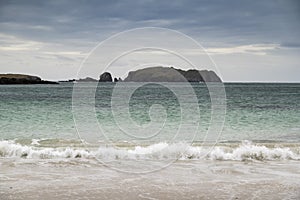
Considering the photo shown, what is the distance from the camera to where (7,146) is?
429 inches

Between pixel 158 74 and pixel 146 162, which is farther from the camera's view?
pixel 146 162

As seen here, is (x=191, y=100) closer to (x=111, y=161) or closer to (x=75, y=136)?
(x=75, y=136)

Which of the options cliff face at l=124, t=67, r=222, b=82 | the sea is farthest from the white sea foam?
cliff face at l=124, t=67, r=222, b=82

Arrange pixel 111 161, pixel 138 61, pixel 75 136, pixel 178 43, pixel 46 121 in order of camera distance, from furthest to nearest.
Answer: pixel 46 121
pixel 75 136
pixel 111 161
pixel 138 61
pixel 178 43

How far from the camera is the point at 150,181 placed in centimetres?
730

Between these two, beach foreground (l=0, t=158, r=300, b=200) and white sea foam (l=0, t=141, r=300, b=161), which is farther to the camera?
white sea foam (l=0, t=141, r=300, b=161)

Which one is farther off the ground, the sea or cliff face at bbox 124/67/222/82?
cliff face at bbox 124/67/222/82

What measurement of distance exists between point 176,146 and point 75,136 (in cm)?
512

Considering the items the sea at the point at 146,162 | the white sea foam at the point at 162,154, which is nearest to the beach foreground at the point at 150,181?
the sea at the point at 146,162

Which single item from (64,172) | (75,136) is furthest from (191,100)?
(64,172)

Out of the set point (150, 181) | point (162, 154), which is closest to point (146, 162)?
point (162, 154)

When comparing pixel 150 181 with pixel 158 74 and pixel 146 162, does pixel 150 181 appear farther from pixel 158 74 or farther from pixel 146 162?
→ pixel 146 162

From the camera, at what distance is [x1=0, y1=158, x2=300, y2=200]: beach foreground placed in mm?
6348

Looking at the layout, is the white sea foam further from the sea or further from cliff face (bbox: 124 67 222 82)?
cliff face (bbox: 124 67 222 82)
